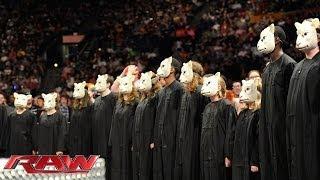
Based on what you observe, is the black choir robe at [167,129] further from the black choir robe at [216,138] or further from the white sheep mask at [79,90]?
the white sheep mask at [79,90]

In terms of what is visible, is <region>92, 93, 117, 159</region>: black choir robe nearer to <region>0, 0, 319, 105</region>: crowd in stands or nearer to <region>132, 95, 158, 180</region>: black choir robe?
<region>132, 95, 158, 180</region>: black choir robe

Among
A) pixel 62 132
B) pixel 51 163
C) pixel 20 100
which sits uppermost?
pixel 20 100

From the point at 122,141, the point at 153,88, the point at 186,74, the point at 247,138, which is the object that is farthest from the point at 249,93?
the point at 122,141

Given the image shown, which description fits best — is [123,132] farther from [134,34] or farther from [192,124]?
[134,34]

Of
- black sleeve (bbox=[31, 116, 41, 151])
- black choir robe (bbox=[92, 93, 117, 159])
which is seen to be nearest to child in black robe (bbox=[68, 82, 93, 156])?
black choir robe (bbox=[92, 93, 117, 159])

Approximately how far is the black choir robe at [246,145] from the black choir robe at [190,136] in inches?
42.5

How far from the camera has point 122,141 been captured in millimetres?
11695

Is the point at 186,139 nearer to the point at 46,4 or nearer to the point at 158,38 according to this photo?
the point at 158,38

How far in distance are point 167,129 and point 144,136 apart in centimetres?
84

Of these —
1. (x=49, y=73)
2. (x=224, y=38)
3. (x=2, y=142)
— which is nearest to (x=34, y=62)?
(x=49, y=73)

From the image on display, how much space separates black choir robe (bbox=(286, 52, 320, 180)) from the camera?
21.7 ft

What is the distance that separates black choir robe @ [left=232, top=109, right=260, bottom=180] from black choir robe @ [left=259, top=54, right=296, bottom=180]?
0.71 metres

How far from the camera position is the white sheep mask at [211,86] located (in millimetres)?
9172

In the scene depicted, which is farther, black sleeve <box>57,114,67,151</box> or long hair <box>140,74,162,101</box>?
black sleeve <box>57,114,67,151</box>
